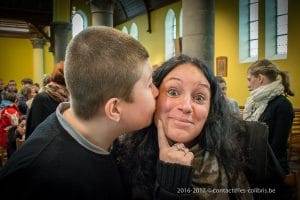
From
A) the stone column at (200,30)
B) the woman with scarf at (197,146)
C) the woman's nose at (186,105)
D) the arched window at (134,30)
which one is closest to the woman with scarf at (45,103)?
the woman with scarf at (197,146)

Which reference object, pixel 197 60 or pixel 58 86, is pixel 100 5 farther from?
pixel 197 60

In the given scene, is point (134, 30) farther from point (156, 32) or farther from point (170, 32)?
point (170, 32)

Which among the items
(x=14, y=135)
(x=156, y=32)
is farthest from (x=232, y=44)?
(x=14, y=135)

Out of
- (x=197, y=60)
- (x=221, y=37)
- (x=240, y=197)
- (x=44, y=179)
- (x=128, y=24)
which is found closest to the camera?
(x=44, y=179)

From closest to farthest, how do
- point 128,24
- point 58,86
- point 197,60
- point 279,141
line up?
1. point 197,60
2. point 58,86
3. point 279,141
4. point 128,24

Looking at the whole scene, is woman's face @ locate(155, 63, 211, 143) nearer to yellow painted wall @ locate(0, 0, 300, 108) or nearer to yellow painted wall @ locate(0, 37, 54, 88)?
yellow painted wall @ locate(0, 0, 300, 108)

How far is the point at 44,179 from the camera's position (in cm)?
104

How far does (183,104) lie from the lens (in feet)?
4.64

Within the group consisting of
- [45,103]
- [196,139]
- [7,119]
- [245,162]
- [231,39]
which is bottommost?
[7,119]

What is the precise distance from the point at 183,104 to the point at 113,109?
325 millimetres

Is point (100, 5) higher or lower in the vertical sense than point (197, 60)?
higher

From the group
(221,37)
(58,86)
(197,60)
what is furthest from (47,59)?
(197,60)

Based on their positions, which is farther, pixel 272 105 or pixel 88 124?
pixel 272 105

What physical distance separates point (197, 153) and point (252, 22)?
1084 centimetres
